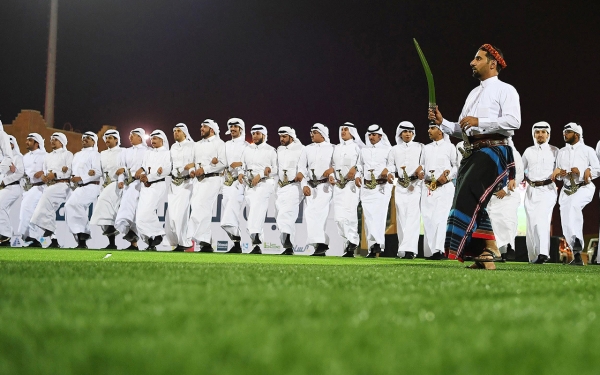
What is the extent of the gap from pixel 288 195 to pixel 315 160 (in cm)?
72

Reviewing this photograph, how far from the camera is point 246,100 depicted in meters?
26.7

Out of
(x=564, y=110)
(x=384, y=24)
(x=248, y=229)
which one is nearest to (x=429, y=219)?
(x=248, y=229)

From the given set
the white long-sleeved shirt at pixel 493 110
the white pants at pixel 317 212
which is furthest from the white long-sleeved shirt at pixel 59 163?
the white long-sleeved shirt at pixel 493 110

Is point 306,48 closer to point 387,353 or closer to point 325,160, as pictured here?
point 325,160

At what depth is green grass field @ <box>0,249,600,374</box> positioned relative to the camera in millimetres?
1062

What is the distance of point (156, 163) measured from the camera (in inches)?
438

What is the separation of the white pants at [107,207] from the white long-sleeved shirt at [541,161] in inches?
267

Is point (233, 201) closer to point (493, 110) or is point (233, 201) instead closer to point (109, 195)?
point (109, 195)

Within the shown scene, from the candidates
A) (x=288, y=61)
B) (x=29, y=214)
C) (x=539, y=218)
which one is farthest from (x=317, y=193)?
(x=288, y=61)

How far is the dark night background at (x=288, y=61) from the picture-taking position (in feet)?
64.5

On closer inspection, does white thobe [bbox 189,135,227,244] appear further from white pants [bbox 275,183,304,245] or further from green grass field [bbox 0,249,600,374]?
green grass field [bbox 0,249,600,374]

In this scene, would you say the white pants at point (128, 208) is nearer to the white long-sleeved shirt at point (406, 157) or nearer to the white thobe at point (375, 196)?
the white thobe at point (375, 196)

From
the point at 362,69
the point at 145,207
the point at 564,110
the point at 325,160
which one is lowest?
the point at 145,207

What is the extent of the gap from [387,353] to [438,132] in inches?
372
